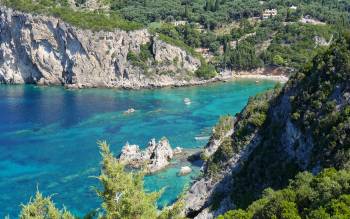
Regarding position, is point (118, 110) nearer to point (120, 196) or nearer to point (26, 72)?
point (26, 72)

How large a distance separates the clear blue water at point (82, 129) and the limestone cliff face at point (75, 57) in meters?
5.56

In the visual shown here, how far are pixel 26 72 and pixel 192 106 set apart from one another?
149 feet

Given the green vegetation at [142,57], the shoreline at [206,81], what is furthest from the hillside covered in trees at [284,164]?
the green vegetation at [142,57]

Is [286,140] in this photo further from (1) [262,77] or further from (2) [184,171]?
(1) [262,77]

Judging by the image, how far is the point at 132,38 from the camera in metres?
118

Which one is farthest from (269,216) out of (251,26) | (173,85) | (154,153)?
(251,26)

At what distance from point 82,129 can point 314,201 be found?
58.6m

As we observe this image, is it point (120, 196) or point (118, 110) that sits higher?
point (120, 196)

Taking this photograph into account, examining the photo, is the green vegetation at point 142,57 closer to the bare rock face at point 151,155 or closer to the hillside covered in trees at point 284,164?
the bare rock face at point 151,155

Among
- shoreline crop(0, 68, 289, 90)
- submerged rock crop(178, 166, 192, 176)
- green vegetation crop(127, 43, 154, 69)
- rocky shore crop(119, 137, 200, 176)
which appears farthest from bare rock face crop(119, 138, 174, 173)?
green vegetation crop(127, 43, 154, 69)

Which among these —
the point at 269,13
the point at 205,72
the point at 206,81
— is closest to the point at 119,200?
the point at 206,81

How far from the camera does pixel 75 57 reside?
4505 inches

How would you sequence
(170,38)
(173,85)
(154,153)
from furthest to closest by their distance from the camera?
1. (170,38)
2. (173,85)
3. (154,153)

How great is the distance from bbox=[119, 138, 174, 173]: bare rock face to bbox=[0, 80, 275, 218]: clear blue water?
1.52 meters
